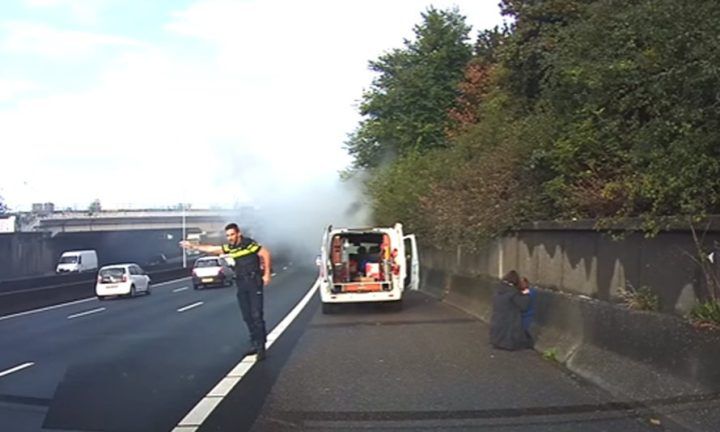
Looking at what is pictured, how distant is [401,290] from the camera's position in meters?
20.9

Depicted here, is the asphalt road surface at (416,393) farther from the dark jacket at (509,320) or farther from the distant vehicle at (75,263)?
the distant vehicle at (75,263)

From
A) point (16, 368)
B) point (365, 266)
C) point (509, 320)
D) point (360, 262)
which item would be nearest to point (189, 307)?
point (360, 262)

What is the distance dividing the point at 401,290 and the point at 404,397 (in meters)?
11.7

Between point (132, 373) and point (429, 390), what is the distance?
426 cm

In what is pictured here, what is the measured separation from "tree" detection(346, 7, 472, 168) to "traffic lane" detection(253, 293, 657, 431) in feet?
93.8

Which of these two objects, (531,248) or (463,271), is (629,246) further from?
(463,271)

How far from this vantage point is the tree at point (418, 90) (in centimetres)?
4296

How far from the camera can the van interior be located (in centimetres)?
2106

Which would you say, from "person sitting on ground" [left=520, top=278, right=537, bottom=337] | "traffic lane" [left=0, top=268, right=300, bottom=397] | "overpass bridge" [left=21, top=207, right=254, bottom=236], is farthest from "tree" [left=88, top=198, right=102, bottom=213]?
"person sitting on ground" [left=520, top=278, right=537, bottom=337]

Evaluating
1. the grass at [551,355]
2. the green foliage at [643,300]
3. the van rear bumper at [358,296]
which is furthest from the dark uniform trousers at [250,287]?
the van rear bumper at [358,296]

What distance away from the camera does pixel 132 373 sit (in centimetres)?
1162

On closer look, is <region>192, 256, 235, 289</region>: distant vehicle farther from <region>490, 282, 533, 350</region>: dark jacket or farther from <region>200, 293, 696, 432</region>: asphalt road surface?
<region>490, 282, 533, 350</region>: dark jacket

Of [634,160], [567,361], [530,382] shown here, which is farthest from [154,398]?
[634,160]

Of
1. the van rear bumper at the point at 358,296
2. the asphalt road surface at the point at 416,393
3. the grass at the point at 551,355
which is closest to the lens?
the asphalt road surface at the point at 416,393
